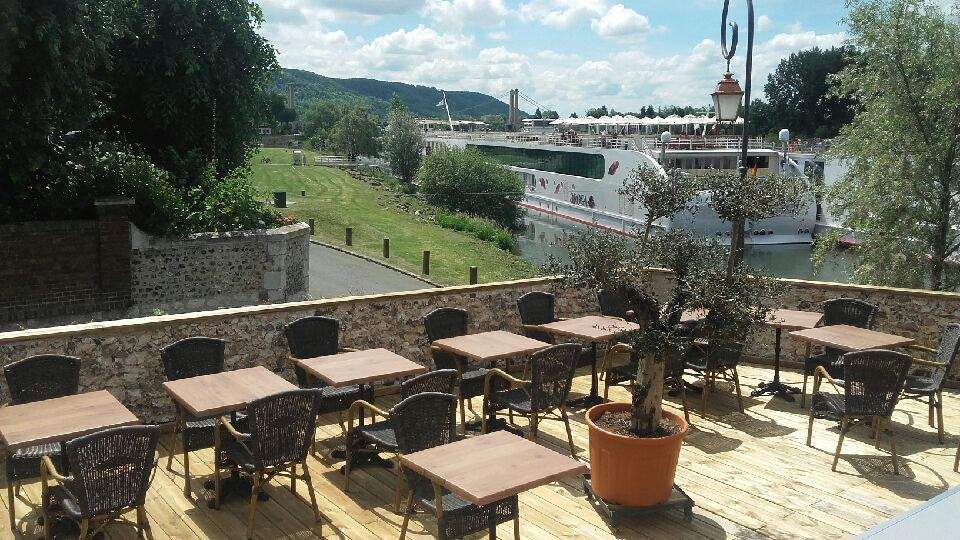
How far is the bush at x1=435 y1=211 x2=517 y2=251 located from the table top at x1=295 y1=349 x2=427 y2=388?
89.8ft

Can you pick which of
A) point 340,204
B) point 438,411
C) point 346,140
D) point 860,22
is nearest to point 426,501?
point 438,411

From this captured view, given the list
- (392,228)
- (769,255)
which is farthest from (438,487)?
(769,255)

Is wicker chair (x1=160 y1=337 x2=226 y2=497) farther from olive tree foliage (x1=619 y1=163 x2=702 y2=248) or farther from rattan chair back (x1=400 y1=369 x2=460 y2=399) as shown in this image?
olive tree foliage (x1=619 y1=163 x2=702 y2=248)

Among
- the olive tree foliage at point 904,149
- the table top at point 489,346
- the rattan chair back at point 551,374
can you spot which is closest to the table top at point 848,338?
the table top at point 489,346

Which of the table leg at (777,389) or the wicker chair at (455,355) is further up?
the wicker chair at (455,355)

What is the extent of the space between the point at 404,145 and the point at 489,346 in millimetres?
47992

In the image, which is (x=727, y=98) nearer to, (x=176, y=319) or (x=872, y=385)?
(x=872, y=385)

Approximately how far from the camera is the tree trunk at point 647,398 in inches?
209

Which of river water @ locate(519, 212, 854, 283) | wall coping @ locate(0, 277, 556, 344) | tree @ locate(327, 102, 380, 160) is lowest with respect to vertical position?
river water @ locate(519, 212, 854, 283)

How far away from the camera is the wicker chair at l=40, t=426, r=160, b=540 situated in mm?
4176

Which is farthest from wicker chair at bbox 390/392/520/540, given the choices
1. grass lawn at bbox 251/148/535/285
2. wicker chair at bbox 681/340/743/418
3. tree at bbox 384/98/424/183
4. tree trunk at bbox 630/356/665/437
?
tree at bbox 384/98/424/183

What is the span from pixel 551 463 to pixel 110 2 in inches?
446

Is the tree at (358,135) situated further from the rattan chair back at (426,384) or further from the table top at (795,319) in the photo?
the rattan chair back at (426,384)

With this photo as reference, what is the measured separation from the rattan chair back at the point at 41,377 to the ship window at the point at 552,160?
39.7m
